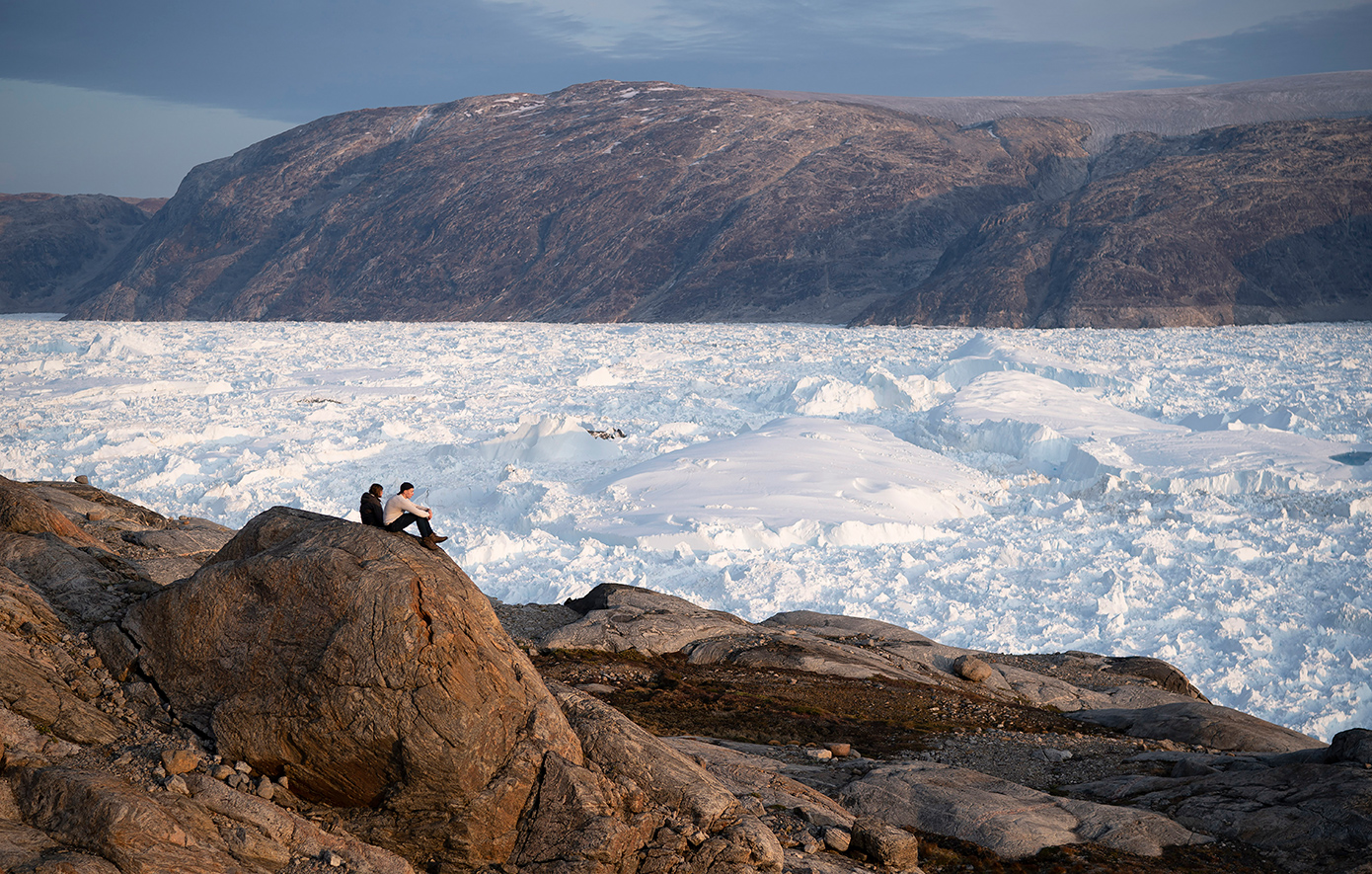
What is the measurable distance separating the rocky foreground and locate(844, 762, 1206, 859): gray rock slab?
21 mm

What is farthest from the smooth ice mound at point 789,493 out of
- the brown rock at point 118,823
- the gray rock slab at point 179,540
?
the brown rock at point 118,823

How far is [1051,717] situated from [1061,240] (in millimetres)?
75816

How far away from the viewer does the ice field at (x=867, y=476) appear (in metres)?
17.0

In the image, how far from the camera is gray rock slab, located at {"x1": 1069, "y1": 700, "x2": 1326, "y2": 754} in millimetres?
10125

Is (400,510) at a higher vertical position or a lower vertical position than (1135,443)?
higher

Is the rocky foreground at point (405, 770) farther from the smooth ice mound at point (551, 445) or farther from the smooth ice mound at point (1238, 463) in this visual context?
the smooth ice mound at point (551, 445)

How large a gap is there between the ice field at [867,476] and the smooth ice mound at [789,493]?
0.31 feet

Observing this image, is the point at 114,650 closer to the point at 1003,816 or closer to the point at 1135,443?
the point at 1003,816

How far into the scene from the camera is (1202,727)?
34.2 feet

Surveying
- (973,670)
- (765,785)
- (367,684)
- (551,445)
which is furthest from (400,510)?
(551,445)

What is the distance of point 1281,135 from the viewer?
3201 inches

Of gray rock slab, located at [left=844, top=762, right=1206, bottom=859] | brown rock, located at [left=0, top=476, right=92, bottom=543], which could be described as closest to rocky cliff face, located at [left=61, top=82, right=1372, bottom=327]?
gray rock slab, located at [left=844, top=762, right=1206, bottom=859]

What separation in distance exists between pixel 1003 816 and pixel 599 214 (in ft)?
→ 339

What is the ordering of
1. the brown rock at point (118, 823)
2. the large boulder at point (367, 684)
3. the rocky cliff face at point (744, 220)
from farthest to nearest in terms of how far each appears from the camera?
the rocky cliff face at point (744, 220)
the large boulder at point (367, 684)
the brown rock at point (118, 823)
